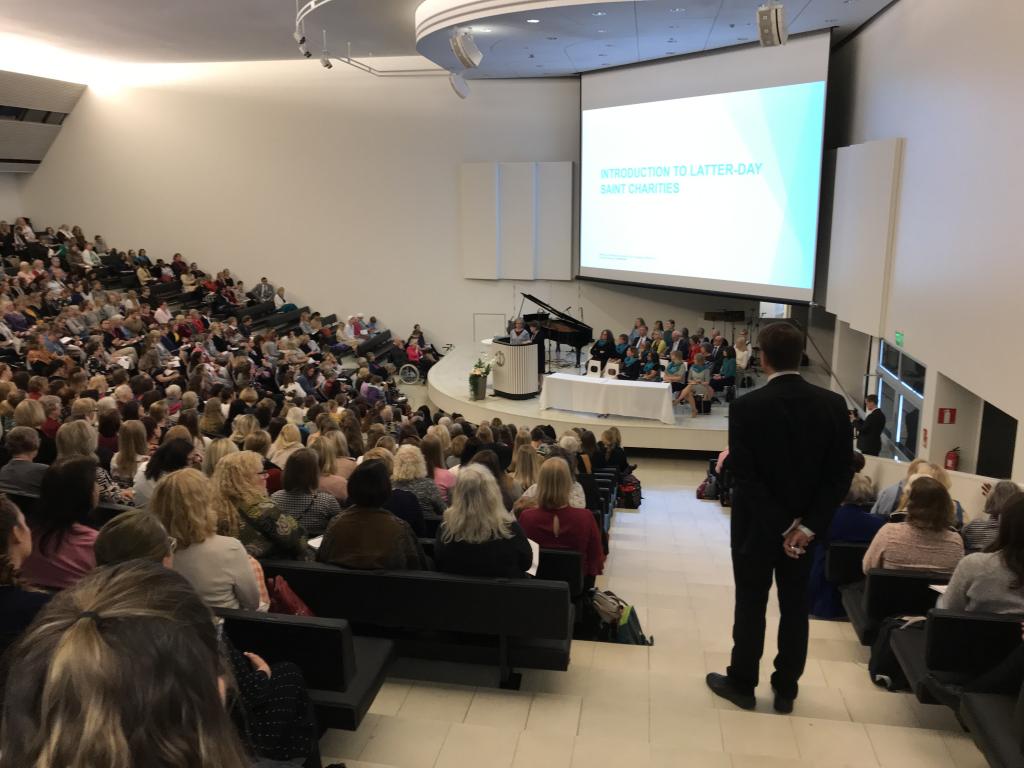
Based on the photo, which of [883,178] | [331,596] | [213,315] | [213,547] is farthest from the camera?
[213,315]

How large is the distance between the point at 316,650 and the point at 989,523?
346 cm

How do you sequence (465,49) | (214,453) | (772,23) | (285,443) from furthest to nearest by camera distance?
(465,49) → (772,23) → (285,443) → (214,453)

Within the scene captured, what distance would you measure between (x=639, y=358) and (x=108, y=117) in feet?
43.8

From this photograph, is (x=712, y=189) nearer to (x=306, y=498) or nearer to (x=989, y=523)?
(x=989, y=523)

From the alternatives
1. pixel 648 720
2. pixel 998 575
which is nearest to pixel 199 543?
pixel 648 720

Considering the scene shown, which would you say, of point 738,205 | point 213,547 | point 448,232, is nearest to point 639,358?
point 738,205

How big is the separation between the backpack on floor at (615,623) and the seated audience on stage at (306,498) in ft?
5.09

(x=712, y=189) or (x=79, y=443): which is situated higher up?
(x=712, y=189)

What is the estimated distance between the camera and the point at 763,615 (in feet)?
10.4

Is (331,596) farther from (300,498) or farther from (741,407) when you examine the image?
(741,407)

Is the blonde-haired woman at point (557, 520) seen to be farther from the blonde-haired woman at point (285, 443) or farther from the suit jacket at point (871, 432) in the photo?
the suit jacket at point (871, 432)

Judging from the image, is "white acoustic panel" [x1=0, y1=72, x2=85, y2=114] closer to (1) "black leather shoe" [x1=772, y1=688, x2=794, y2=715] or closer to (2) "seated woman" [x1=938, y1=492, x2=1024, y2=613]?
(1) "black leather shoe" [x1=772, y1=688, x2=794, y2=715]

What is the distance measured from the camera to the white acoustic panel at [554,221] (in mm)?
15719

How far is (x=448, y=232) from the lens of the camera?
16.5 metres
